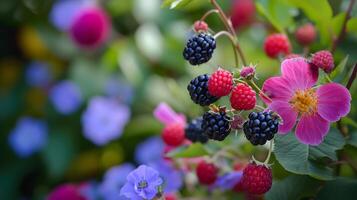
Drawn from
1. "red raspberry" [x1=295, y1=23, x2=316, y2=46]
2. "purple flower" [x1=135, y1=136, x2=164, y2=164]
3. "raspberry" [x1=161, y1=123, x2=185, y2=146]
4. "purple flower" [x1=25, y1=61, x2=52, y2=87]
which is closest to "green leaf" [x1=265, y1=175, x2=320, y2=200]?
"raspberry" [x1=161, y1=123, x2=185, y2=146]

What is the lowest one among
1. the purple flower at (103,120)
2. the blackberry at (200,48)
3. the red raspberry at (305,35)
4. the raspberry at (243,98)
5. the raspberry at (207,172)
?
the purple flower at (103,120)

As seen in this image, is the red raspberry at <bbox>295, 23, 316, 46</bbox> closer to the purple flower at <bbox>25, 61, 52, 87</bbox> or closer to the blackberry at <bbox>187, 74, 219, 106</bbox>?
the blackberry at <bbox>187, 74, 219, 106</bbox>

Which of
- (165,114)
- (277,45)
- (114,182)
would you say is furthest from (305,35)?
(114,182)

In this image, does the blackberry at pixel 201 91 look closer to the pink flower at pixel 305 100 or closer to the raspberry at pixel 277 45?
the pink flower at pixel 305 100

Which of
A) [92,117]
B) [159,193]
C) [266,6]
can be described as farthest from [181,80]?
[159,193]

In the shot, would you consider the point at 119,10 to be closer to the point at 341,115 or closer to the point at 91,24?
the point at 91,24

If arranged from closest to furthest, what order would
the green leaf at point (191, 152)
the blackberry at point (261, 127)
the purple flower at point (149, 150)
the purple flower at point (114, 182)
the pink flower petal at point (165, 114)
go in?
the blackberry at point (261, 127) < the green leaf at point (191, 152) < the pink flower petal at point (165, 114) < the purple flower at point (114, 182) < the purple flower at point (149, 150)

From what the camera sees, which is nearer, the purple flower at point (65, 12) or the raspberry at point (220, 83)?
the raspberry at point (220, 83)

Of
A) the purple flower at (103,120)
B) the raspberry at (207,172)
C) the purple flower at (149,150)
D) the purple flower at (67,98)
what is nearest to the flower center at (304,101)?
the raspberry at (207,172)
